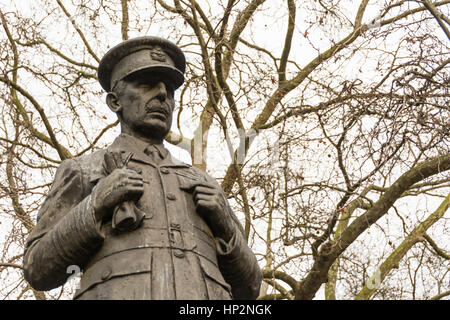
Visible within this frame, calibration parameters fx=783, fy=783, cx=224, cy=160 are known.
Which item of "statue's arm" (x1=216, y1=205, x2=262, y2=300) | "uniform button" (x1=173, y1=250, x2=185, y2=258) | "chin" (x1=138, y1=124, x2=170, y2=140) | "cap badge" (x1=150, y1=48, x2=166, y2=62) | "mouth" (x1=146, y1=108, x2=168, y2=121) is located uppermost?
"cap badge" (x1=150, y1=48, x2=166, y2=62)

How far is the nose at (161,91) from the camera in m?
5.29

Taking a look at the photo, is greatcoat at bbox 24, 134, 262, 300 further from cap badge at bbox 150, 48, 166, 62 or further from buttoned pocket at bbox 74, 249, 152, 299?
cap badge at bbox 150, 48, 166, 62

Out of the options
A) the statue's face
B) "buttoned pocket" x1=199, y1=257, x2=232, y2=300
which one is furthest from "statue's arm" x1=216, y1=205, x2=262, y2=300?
the statue's face

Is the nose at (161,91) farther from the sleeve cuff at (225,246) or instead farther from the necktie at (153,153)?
the sleeve cuff at (225,246)

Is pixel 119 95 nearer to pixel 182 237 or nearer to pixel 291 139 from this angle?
pixel 182 237

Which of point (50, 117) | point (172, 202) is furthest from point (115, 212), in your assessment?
point (50, 117)

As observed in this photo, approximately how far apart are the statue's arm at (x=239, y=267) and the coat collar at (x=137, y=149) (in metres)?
0.54

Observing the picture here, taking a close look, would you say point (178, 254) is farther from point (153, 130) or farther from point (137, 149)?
point (153, 130)

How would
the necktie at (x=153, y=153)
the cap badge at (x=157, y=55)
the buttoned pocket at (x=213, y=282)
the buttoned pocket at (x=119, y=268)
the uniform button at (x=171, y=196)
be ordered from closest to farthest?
1. the buttoned pocket at (x=119, y=268)
2. the buttoned pocket at (x=213, y=282)
3. the uniform button at (x=171, y=196)
4. the necktie at (x=153, y=153)
5. the cap badge at (x=157, y=55)

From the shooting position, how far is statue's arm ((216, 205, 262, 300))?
4.97m

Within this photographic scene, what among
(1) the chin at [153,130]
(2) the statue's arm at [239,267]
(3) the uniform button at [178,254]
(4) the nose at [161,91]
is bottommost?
(3) the uniform button at [178,254]

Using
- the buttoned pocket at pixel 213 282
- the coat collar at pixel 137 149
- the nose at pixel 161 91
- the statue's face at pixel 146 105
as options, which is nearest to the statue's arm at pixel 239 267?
the buttoned pocket at pixel 213 282

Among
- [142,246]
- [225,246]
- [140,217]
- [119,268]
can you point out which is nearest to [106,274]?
[119,268]

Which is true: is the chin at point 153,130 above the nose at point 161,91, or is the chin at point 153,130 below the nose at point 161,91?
below
